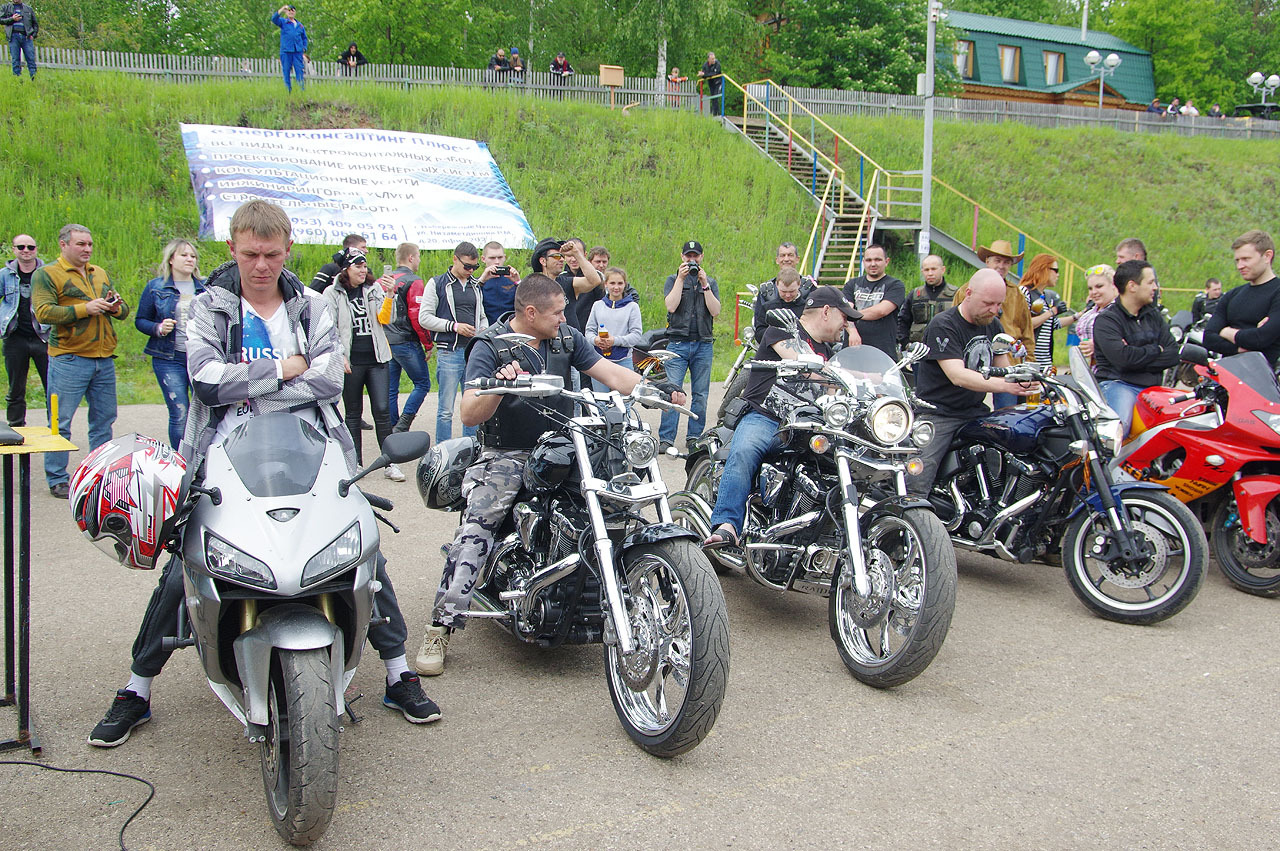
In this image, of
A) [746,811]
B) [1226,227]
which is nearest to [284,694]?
[746,811]

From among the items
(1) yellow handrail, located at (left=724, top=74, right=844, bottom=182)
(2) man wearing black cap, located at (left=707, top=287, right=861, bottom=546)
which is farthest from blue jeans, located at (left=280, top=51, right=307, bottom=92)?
(2) man wearing black cap, located at (left=707, top=287, right=861, bottom=546)

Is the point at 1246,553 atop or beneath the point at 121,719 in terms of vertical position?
atop

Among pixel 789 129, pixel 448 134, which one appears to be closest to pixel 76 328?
pixel 448 134

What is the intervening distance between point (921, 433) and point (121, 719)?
363 cm

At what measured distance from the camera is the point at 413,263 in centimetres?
929

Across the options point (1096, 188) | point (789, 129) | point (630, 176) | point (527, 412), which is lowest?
point (527, 412)

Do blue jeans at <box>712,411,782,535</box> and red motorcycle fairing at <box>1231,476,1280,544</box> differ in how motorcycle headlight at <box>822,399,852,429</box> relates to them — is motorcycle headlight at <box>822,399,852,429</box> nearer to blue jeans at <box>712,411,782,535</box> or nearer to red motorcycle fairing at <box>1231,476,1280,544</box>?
blue jeans at <box>712,411,782,535</box>

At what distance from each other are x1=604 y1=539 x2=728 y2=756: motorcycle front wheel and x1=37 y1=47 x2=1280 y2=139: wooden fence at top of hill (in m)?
19.9

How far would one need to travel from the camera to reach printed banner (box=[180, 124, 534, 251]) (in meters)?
16.6

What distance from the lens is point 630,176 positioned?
837 inches

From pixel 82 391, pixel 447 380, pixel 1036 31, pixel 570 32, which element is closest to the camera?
pixel 82 391

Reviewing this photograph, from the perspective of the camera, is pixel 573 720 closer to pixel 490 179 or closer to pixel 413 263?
pixel 413 263

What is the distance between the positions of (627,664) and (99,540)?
1.90 meters

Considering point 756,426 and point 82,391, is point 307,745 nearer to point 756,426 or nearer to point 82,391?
point 756,426
